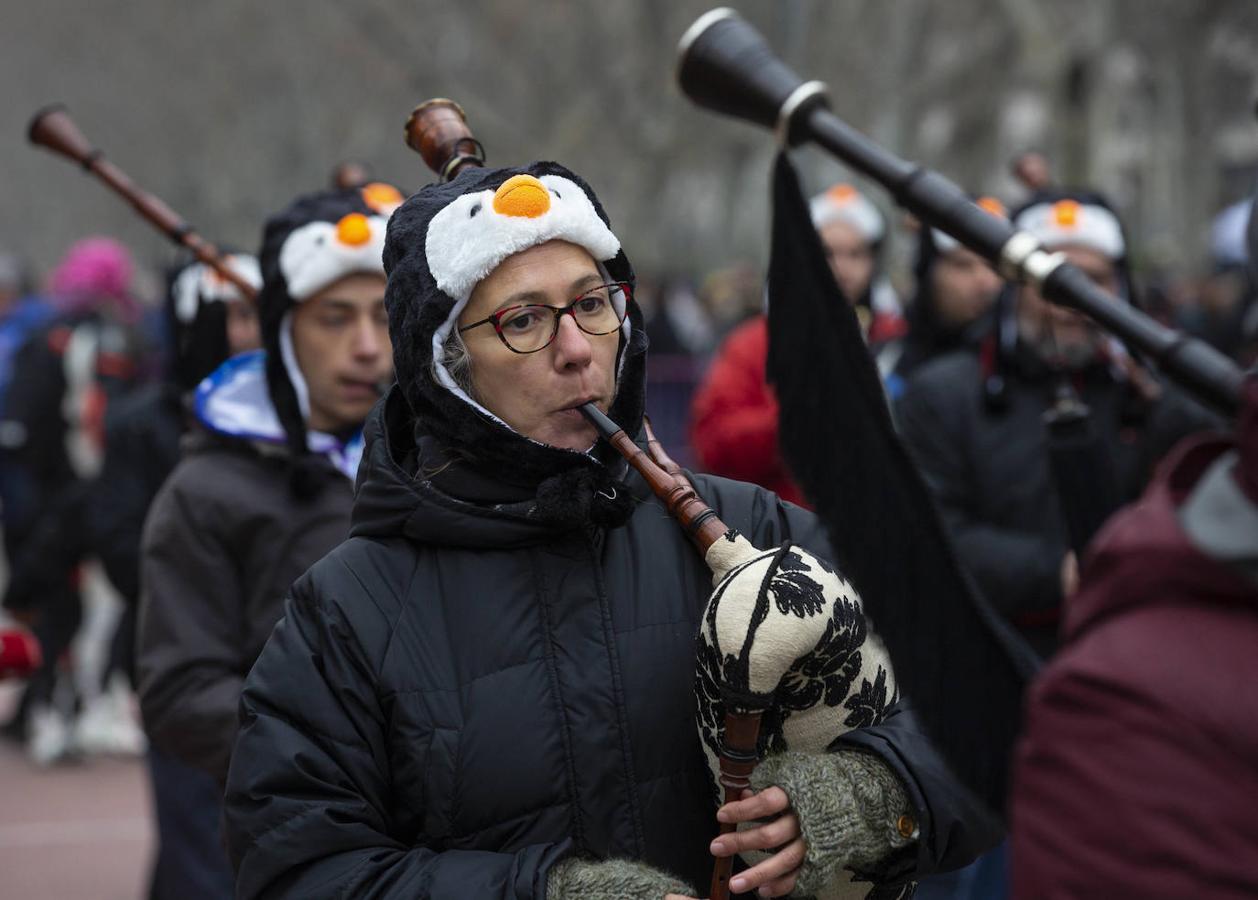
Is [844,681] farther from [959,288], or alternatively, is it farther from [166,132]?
[166,132]

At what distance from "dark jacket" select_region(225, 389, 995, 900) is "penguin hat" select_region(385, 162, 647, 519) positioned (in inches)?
2.4

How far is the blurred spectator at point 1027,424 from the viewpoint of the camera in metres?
4.35

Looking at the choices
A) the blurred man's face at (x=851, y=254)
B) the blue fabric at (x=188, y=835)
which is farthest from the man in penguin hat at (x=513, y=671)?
the blurred man's face at (x=851, y=254)

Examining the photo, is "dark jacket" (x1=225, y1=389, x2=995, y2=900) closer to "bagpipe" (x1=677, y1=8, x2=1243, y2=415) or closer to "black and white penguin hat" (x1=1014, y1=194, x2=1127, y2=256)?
"bagpipe" (x1=677, y1=8, x2=1243, y2=415)

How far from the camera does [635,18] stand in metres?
26.3

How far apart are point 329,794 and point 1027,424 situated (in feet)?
8.81

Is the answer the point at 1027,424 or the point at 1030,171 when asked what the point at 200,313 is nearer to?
the point at 1027,424

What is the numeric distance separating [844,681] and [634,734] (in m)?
0.31

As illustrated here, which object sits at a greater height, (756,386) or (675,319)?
(675,319)

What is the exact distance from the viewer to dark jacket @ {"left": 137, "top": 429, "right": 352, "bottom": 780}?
140 inches

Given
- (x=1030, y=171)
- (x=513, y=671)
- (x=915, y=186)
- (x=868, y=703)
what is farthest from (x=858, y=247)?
(x=915, y=186)

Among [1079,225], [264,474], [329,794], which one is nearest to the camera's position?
[329,794]

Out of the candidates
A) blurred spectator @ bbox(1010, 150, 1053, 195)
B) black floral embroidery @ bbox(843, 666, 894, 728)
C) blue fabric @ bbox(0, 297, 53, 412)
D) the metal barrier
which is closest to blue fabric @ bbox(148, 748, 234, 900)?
black floral embroidery @ bbox(843, 666, 894, 728)

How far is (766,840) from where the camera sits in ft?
7.52
